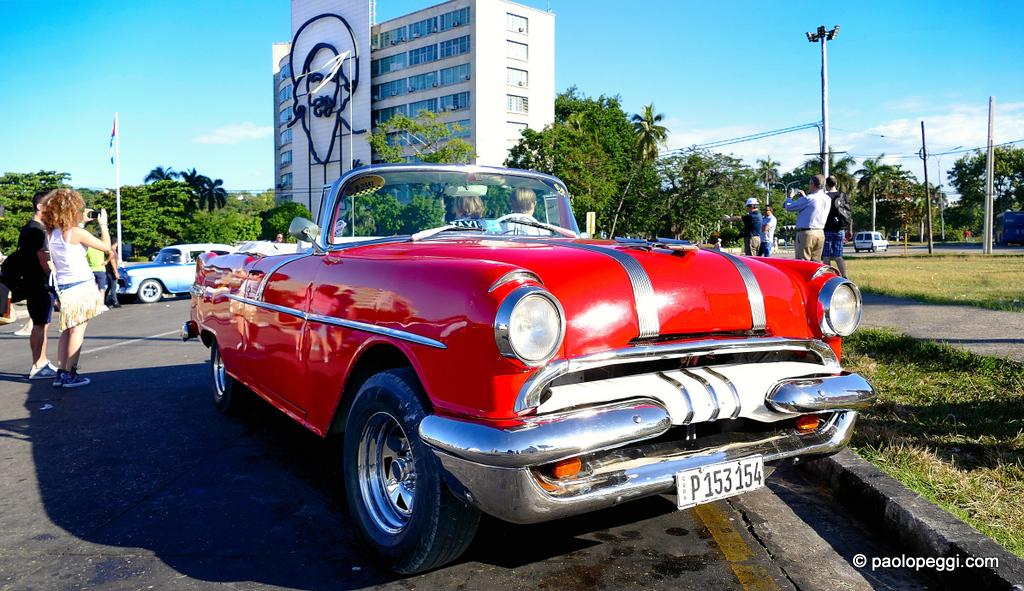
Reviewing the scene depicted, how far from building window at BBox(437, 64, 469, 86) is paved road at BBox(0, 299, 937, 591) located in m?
54.5

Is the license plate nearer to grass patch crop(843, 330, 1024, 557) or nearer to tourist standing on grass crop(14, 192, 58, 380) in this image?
grass patch crop(843, 330, 1024, 557)

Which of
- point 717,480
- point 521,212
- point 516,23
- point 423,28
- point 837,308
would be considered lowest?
point 717,480

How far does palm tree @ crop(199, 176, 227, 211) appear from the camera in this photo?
8612cm

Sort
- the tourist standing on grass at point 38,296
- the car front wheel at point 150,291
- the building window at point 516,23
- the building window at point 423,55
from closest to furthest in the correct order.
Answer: the tourist standing on grass at point 38,296 < the car front wheel at point 150,291 < the building window at point 516,23 < the building window at point 423,55

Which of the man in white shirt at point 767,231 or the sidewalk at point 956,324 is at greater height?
the man in white shirt at point 767,231

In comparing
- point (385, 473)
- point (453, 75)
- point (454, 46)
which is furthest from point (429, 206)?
point (454, 46)

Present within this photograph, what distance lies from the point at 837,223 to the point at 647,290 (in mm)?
8492

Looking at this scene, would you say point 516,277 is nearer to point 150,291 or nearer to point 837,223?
point 837,223

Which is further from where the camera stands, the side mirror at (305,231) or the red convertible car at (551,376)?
the side mirror at (305,231)

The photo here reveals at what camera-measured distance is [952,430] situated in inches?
154

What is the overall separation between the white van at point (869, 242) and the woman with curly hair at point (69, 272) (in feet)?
185

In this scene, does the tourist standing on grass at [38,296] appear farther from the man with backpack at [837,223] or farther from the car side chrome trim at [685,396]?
the man with backpack at [837,223]

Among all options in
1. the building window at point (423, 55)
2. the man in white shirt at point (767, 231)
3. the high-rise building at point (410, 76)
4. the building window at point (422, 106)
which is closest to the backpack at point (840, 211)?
the man in white shirt at point (767, 231)

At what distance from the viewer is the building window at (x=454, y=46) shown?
2183 inches
